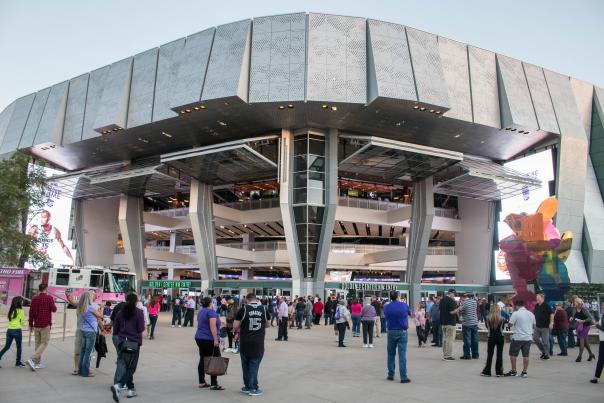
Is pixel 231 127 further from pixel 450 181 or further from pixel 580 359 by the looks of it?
pixel 580 359

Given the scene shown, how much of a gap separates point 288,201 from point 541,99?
69.9 feet

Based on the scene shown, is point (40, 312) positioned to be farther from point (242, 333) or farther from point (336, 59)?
point (336, 59)

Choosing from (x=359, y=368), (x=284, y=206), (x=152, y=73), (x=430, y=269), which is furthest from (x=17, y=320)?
(x=430, y=269)

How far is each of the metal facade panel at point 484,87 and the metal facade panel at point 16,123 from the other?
38.6 m

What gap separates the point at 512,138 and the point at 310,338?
92.8ft

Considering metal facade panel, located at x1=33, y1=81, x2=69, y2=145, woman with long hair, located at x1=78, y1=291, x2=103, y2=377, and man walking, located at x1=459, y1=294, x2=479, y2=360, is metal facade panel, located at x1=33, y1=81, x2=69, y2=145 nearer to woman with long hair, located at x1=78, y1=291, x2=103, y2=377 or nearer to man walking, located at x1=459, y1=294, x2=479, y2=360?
woman with long hair, located at x1=78, y1=291, x2=103, y2=377

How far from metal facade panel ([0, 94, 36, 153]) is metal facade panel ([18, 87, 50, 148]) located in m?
0.68

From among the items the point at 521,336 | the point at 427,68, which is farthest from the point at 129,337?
the point at 427,68

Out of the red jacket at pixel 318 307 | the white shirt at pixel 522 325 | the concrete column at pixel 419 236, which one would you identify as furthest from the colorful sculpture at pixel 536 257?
the white shirt at pixel 522 325

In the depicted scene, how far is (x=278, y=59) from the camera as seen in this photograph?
3238 centimetres

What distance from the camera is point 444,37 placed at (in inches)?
1412

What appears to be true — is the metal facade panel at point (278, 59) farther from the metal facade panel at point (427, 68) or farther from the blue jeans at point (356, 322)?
the blue jeans at point (356, 322)

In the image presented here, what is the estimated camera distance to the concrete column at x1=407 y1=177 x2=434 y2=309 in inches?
1657

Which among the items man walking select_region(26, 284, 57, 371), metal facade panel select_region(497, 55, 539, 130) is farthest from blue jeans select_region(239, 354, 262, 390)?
metal facade panel select_region(497, 55, 539, 130)
